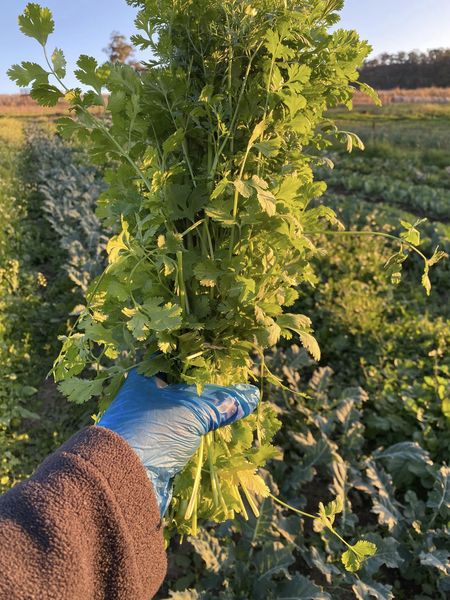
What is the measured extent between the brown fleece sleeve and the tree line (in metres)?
73.9

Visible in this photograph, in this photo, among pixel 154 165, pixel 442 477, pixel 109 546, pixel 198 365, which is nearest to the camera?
pixel 109 546

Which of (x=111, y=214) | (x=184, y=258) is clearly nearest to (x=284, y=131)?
(x=184, y=258)

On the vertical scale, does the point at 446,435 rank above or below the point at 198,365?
below

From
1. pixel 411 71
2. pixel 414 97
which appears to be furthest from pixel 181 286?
pixel 411 71

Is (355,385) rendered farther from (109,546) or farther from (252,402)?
(109,546)

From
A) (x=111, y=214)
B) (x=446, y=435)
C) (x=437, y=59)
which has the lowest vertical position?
(x=446, y=435)

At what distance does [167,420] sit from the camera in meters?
1.98

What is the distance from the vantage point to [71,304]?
5828 millimetres

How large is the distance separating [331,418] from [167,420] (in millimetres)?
2291

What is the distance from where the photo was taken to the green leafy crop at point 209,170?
A: 1.60 m

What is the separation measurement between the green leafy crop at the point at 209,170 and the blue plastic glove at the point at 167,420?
0.36ft

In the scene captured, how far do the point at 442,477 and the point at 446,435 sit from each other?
590 millimetres

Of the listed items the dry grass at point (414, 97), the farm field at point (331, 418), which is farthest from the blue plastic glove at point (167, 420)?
the dry grass at point (414, 97)

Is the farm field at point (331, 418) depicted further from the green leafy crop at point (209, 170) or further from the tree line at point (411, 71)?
the tree line at point (411, 71)
